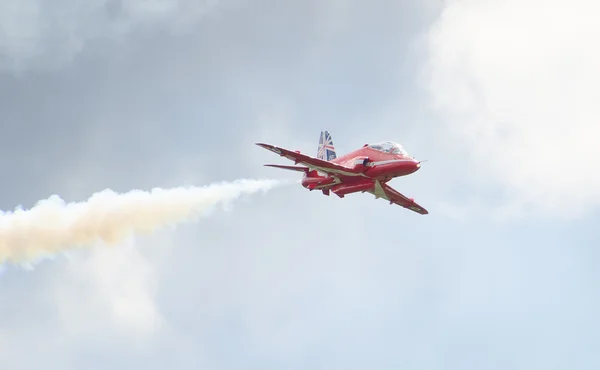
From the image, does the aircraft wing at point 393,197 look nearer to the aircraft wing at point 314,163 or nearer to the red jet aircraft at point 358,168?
the red jet aircraft at point 358,168

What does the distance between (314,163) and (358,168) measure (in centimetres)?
455

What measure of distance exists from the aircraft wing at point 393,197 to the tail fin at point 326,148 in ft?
22.6

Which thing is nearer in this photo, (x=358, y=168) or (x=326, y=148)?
(x=358, y=168)

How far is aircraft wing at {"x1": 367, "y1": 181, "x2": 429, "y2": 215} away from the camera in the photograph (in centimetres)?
9350

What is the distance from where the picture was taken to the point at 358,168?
89.4m

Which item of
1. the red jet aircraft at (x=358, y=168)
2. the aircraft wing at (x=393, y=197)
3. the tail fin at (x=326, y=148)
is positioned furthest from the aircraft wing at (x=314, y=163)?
the tail fin at (x=326, y=148)

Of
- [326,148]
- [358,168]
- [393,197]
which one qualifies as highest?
[326,148]

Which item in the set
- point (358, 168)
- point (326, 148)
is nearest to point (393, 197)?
point (326, 148)

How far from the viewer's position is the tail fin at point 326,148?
9850cm

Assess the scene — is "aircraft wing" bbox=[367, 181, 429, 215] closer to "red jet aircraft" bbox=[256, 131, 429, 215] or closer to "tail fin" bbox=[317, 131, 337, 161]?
"red jet aircraft" bbox=[256, 131, 429, 215]

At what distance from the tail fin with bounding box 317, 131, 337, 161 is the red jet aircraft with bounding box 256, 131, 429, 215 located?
7.19 ft

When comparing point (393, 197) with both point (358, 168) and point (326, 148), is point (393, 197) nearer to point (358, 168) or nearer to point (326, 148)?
point (326, 148)

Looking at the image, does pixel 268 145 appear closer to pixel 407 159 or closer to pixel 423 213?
pixel 407 159

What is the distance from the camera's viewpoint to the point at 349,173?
8981cm
